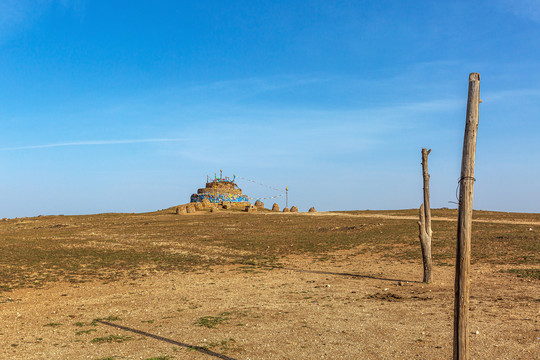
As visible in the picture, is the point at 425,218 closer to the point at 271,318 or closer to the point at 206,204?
the point at 271,318

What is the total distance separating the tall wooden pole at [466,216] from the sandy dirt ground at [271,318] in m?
1.73

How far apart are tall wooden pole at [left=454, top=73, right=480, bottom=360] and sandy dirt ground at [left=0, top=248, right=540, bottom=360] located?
1.73 m

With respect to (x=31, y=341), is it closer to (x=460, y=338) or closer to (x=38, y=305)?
(x=38, y=305)

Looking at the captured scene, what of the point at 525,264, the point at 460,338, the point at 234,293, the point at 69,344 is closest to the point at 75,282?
the point at 234,293

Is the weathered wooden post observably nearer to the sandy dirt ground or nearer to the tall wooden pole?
the sandy dirt ground

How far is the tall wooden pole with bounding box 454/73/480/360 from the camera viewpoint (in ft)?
26.0

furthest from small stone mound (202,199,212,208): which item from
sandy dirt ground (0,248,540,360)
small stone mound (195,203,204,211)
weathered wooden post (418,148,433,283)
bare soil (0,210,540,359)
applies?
weathered wooden post (418,148,433,283)

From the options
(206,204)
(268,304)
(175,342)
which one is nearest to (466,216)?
(175,342)

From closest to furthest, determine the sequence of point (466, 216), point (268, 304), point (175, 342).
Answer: point (466, 216)
point (175, 342)
point (268, 304)

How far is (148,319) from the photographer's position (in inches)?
510

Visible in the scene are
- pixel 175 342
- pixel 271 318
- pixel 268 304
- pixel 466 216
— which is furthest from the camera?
pixel 268 304

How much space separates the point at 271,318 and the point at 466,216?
6963mm

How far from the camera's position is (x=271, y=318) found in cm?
1267

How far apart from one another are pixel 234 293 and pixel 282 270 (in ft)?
18.5
